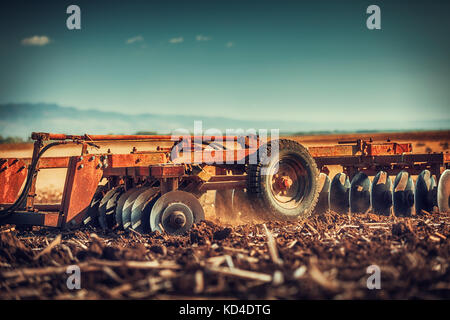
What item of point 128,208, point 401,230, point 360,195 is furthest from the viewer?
point 360,195

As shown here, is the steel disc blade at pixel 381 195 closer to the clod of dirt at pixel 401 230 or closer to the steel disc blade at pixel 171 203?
the clod of dirt at pixel 401 230

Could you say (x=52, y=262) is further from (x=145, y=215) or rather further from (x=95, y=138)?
(x=95, y=138)

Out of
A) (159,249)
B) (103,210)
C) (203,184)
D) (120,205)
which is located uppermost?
(203,184)

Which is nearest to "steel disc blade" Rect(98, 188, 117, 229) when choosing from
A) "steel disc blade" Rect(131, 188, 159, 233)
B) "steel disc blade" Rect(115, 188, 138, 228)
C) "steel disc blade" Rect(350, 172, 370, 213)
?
"steel disc blade" Rect(115, 188, 138, 228)

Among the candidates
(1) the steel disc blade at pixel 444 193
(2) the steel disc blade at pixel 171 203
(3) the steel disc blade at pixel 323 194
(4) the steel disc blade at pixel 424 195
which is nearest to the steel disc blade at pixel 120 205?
(2) the steel disc blade at pixel 171 203

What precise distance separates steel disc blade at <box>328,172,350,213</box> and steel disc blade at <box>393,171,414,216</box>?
873 millimetres

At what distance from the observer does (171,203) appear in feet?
20.8

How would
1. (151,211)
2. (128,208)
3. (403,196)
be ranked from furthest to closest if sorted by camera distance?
(403,196) < (128,208) < (151,211)

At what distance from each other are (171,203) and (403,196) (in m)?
4.45

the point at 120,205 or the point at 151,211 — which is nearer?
the point at 151,211

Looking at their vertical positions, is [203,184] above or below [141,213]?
above

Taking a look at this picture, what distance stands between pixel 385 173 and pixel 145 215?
4721 millimetres

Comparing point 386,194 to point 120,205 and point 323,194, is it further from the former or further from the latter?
point 120,205

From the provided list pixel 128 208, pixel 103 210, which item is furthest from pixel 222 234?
pixel 103 210
